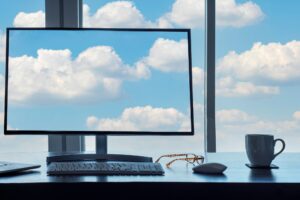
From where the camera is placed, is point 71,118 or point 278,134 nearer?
point 71,118

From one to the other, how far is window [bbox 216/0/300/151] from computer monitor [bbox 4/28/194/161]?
937 mm

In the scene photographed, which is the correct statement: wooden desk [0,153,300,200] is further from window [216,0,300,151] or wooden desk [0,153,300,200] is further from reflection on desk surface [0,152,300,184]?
window [216,0,300,151]

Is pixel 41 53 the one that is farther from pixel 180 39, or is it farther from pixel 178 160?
pixel 178 160

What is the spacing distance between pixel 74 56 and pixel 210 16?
3.70 ft

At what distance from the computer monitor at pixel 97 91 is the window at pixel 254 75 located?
3.08 feet

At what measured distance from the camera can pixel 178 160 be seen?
1505mm

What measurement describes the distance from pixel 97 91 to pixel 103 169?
344 millimetres

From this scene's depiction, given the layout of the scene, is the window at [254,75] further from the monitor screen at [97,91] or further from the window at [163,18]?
the monitor screen at [97,91]

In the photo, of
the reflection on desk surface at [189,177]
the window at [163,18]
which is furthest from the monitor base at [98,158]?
the window at [163,18]

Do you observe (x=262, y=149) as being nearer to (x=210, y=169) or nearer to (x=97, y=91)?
(x=210, y=169)

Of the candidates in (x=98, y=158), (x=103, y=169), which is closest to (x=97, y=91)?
(x=98, y=158)

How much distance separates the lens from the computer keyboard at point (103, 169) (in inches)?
44.5

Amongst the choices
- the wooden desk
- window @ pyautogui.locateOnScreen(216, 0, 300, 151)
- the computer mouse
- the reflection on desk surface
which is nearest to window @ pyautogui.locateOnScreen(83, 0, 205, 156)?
window @ pyautogui.locateOnScreen(216, 0, 300, 151)
